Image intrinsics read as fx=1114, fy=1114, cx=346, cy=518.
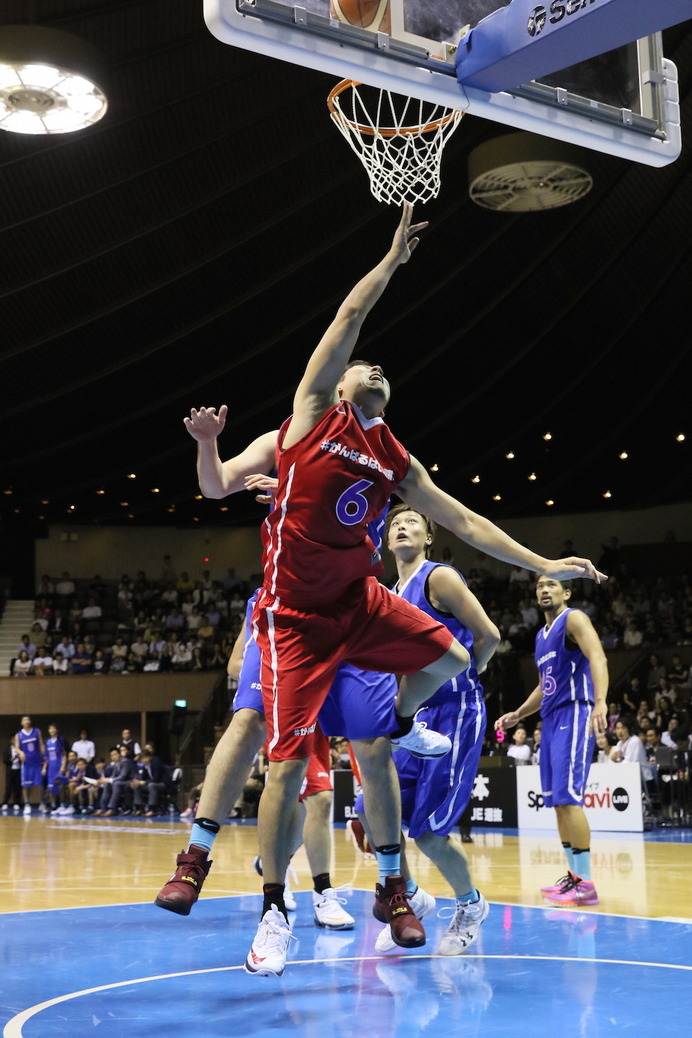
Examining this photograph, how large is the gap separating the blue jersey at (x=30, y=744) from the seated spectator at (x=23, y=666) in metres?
3.70

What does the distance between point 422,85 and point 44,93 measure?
9608mm

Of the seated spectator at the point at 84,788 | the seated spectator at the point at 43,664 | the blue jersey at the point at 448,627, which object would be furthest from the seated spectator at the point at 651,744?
the seated spectator at the point at 43,664

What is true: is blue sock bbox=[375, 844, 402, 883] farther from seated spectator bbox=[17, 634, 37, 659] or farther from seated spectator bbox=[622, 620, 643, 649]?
seated spectator bbox=[17, 634, 37, 659]

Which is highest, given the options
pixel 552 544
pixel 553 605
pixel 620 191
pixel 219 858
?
pixel 620 191

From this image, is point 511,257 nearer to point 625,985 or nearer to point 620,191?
point 620,191

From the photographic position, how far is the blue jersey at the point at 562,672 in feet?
25.6

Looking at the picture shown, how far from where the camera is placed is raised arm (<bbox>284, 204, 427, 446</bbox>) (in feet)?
14.6

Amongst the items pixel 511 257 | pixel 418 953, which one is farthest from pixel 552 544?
pixel 418 953

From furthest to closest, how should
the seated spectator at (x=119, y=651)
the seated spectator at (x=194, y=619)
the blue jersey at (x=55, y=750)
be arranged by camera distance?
the seated spectator at (x=194, y=619) → the seated spectator at (x=119, y=651) → the blue jersey at (x=55, y=750)

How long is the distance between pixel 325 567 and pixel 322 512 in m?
0.22

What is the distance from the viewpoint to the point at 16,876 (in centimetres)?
954

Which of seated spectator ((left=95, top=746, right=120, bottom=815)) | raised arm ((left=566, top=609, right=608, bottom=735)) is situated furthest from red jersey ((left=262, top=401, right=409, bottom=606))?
seated spectator ((left=95, top=746, right=120, bottom=815))

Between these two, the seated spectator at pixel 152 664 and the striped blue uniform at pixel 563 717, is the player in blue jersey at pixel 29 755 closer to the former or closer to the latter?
the seated spectator at pixel 152 664

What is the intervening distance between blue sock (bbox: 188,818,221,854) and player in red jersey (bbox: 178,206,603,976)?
0.28 m
